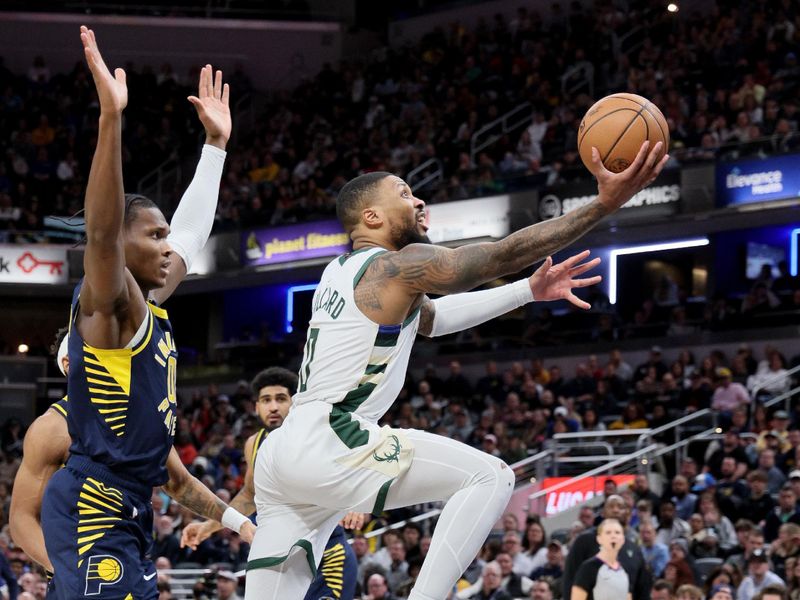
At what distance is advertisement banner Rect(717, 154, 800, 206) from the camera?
19.8 metres

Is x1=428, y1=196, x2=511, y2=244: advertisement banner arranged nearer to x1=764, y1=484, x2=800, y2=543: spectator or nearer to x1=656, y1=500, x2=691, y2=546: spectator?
x1=656, y1=500, x2=691, y2=546: spectator

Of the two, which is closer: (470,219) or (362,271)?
(362,271)

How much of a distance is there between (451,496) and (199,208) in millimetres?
1618

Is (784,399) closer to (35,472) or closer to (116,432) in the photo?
(35,472)

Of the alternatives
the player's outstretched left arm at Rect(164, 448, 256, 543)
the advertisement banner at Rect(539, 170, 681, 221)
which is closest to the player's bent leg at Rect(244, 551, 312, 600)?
the player's outstretched left arm at Rect(164, 448, 256, 543)

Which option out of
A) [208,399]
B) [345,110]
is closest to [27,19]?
[345,110]

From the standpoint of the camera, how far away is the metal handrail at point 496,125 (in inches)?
998

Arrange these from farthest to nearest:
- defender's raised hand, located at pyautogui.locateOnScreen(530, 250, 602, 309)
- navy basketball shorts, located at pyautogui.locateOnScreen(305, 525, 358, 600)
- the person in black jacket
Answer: the person in black jacket
navy basketball shorts, located at pyautogui.locateOnScreen(305, 525, 358, 600)
defender's raised hand, located at pyautogui.locateOnScreen(530, 250, 602, 309)

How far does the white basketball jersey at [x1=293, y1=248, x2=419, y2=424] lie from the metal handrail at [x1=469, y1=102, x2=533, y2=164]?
20255mm

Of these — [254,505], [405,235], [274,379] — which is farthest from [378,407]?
[274,379]

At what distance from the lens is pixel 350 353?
5.12 m

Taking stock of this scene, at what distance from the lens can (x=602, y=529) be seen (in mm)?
9336

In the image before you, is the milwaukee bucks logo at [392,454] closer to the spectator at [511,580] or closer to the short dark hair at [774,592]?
the short dark hair at [774,592]

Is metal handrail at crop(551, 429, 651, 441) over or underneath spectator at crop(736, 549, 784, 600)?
over
